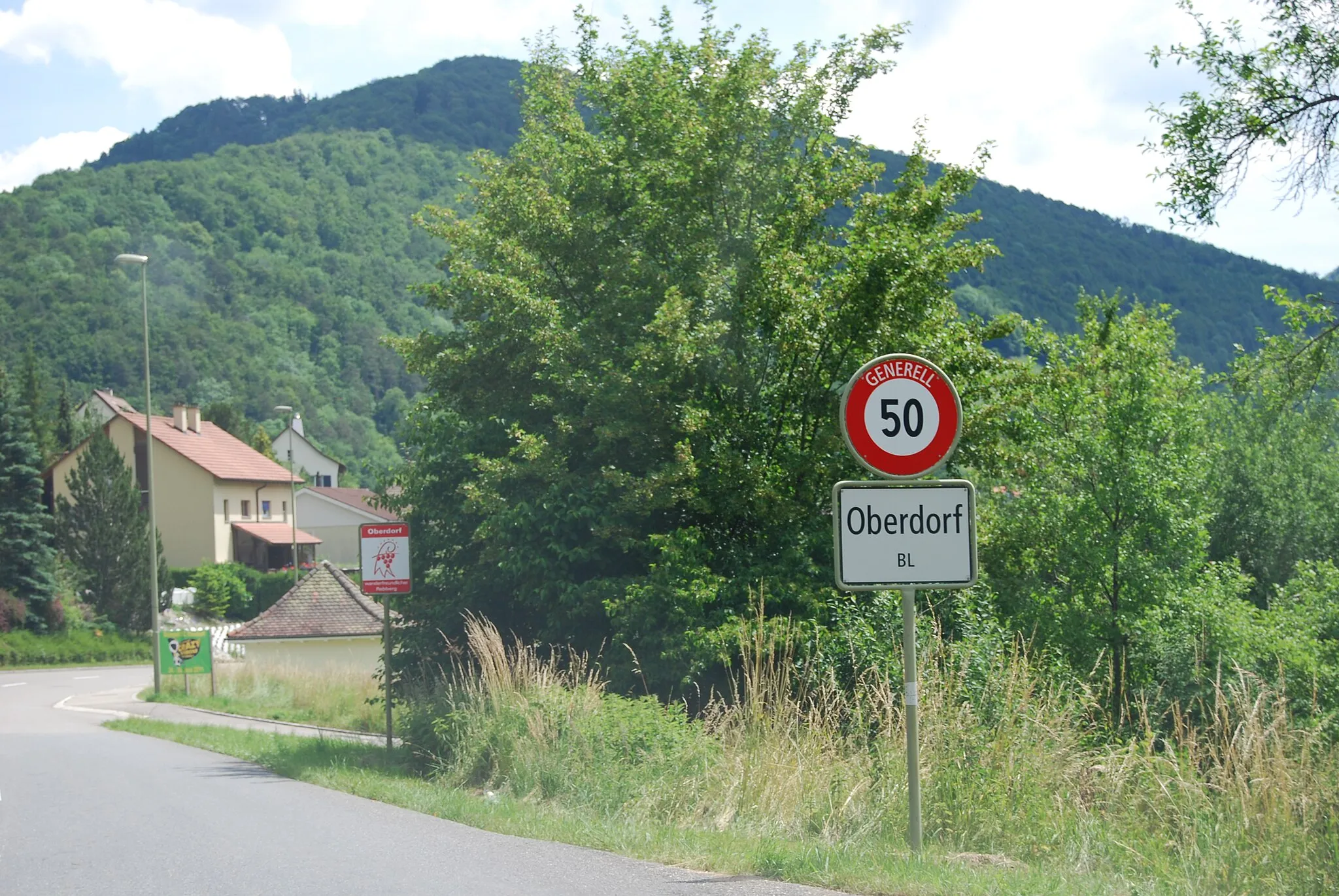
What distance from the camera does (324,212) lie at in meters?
168

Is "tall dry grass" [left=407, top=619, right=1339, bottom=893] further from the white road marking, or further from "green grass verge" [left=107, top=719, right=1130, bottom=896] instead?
the white road marking

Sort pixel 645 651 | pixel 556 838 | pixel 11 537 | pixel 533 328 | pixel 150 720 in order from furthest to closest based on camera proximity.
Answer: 1. pixel 11 537
2. pixel 150 720
3. pixel 533 328
4. pixel 645 651
5. pixel 556 838

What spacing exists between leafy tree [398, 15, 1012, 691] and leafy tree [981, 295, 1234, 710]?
831 centimetres

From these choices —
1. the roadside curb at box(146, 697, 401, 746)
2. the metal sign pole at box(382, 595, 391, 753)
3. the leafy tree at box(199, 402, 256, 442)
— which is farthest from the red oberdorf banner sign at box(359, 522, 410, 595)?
the leafy tree at box(199, 402, 256, 442)

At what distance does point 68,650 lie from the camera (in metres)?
56.3

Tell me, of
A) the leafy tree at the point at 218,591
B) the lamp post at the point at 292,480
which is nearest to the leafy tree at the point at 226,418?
the lamp post at the point at 292,480

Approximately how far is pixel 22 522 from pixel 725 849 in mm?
59079

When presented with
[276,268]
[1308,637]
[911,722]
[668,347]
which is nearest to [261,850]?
[911,722]

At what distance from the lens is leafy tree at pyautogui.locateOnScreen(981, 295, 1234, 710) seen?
24984mm

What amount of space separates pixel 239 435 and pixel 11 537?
1856 inches

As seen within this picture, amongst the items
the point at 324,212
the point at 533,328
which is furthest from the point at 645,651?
the point at 324,212

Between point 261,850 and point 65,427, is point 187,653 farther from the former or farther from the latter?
point 65,427

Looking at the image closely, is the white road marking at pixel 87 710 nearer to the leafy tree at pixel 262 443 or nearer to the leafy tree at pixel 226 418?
the leafy tree at pixel 226 418

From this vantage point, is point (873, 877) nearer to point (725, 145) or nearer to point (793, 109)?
point (725, 145)
